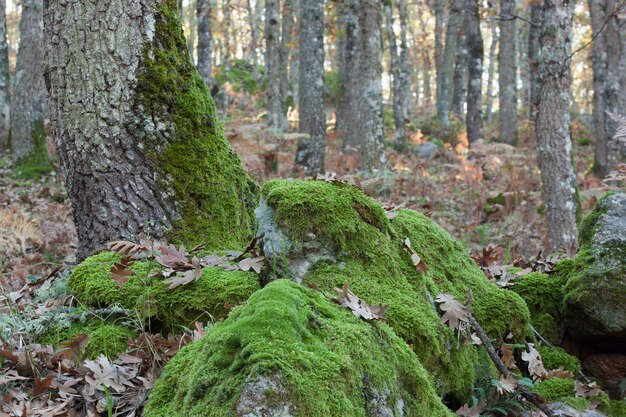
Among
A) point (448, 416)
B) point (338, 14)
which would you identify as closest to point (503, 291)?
point (448, 416)

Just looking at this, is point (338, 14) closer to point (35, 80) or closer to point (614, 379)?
point (35, 80)

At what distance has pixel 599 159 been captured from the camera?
15.2 m

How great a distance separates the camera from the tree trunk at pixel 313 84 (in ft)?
43.0

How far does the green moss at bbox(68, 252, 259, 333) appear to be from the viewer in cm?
327

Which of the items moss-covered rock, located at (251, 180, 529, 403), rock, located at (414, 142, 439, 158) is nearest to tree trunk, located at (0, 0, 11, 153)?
rock, located at (414, 142, 439, 158)

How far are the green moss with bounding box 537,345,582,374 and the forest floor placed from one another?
1586 mm

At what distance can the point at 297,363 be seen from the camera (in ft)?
6.23

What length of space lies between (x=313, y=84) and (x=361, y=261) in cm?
1039

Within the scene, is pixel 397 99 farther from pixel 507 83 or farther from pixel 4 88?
pixel 4 88

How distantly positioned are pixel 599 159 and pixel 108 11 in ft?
46.6

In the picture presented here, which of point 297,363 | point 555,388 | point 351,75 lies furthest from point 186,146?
point 351,75

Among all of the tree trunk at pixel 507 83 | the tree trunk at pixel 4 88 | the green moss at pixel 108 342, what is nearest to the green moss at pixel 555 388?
the green moss at pixel 108 342

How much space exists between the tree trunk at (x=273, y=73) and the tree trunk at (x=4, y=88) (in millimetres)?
7391

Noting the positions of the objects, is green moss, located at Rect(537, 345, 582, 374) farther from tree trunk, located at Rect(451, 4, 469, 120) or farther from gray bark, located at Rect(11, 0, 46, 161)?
tree trunk, located at Rect(451, 4, 469, 120)
